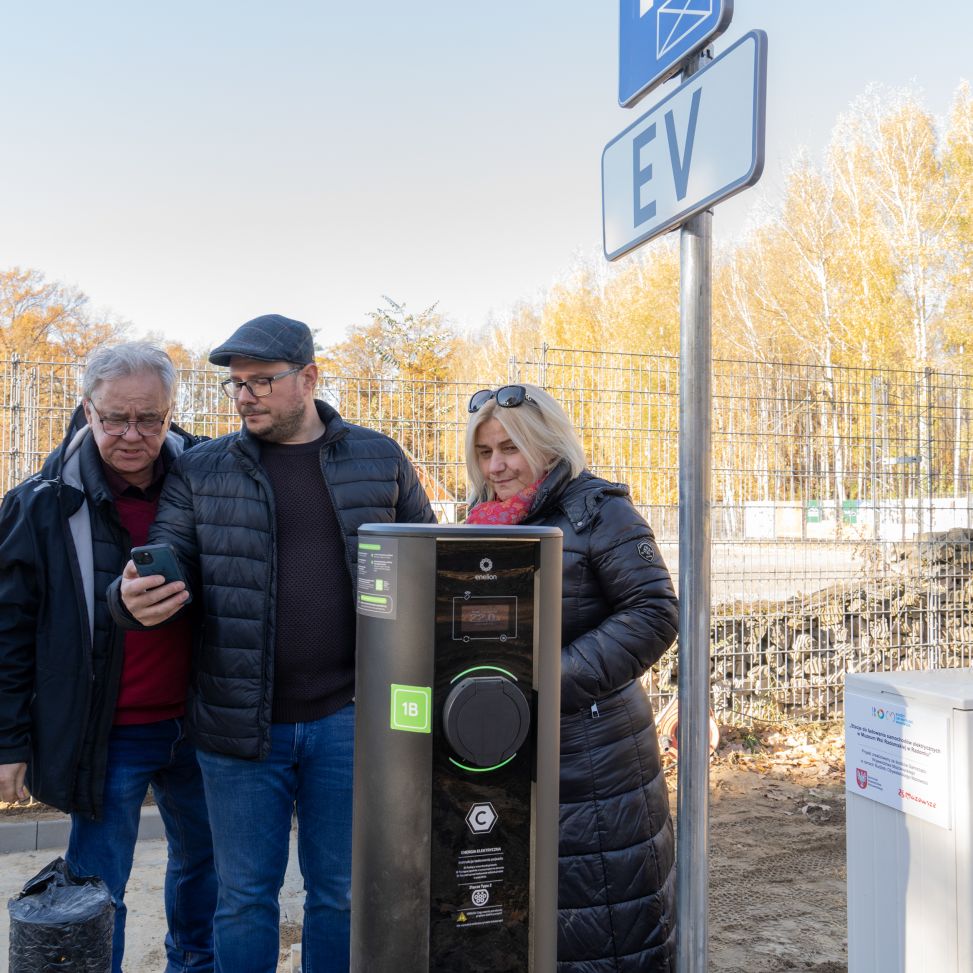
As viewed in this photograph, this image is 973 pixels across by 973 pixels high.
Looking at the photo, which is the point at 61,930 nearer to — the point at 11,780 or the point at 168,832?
the point at 11,780

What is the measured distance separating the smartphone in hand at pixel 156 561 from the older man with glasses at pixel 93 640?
434 millimetres

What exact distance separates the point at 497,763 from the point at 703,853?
57cm

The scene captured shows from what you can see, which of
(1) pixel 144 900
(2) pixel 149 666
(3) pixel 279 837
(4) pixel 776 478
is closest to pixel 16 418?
(1) pixel 144 900

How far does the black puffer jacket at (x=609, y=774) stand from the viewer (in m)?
2.19

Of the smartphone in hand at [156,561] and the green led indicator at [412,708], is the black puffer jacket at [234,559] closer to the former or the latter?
the smartphone in hand at [156,561]

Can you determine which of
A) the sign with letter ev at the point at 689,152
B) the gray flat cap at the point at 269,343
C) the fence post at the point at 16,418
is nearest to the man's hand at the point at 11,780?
the gray flat cap at the point at 269,343

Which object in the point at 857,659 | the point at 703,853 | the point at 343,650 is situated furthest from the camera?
the point at 857,659

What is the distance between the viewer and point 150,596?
217 cm

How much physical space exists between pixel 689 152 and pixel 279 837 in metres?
2.00

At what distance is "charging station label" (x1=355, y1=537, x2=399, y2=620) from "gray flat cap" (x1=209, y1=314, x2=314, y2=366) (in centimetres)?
100

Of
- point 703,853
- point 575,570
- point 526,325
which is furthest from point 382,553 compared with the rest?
point 526,325

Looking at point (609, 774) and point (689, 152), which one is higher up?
point (689, 152)

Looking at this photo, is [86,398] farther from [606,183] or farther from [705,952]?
[705,952]

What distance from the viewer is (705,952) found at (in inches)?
73.4
